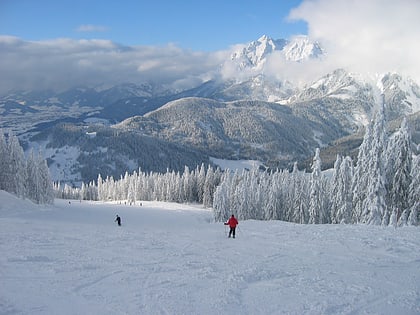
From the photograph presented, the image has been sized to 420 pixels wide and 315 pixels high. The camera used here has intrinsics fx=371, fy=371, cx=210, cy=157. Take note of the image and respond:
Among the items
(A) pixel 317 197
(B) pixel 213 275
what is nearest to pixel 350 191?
(A) pixel 317 197

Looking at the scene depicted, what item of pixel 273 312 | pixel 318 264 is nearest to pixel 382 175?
pixel 318 264

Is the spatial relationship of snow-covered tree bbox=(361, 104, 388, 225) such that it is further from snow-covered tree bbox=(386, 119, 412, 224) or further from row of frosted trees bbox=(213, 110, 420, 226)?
snow-covered tree bbox=(386, 119, 412, 224)

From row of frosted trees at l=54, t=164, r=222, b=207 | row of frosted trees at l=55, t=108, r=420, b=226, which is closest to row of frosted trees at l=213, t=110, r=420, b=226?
row of frosted trees at l=55, t=108, r=420, b=226

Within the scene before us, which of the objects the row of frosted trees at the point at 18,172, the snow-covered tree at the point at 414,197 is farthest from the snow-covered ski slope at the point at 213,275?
the row of frosted trees at the point at 18,172

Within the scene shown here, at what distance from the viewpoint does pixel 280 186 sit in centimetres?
6706

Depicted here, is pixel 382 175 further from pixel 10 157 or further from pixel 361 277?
pixel 10 157

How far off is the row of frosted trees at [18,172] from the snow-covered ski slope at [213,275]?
44473mm

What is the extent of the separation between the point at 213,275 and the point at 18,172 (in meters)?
58.6

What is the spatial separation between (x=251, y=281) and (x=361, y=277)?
4.30 meters

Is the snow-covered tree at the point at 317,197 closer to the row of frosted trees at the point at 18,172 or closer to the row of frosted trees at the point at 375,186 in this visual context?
the row of frosted trees at the point at 375,186

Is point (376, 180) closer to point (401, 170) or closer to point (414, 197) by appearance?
point (401, 170)

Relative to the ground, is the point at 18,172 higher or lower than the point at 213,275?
higher

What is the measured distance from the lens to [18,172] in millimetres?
63062

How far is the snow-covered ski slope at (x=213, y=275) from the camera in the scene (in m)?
11.1
